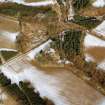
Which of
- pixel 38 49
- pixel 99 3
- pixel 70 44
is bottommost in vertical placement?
pixel 38 49

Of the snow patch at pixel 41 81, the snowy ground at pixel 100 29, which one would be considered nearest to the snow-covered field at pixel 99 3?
the snowy ground at pixel 100 29

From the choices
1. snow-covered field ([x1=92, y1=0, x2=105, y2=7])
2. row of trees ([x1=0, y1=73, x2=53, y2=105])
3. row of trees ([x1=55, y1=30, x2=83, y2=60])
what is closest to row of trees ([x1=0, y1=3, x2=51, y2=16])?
snow-covered field ([x1=92, y1=0, x2=105, y2=7])

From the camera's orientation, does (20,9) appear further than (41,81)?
Yes

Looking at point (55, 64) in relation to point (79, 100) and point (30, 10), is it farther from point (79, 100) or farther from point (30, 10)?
point (30, 10)

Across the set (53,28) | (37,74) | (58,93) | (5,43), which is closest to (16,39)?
(5,43)

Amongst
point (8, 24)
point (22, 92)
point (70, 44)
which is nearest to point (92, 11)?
point (70, 44)

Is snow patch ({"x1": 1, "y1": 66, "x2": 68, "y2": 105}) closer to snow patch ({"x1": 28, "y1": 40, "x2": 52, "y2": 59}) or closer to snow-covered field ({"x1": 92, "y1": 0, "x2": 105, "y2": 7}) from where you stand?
snow patch ({"x1": 28, "y1": 40, "x2": 52, "y2": 59})

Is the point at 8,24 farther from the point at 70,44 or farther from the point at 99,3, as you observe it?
the point at 99,3

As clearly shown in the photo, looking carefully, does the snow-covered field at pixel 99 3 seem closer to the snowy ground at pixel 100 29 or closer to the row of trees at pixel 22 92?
the snowy ground at pixel 100 29
